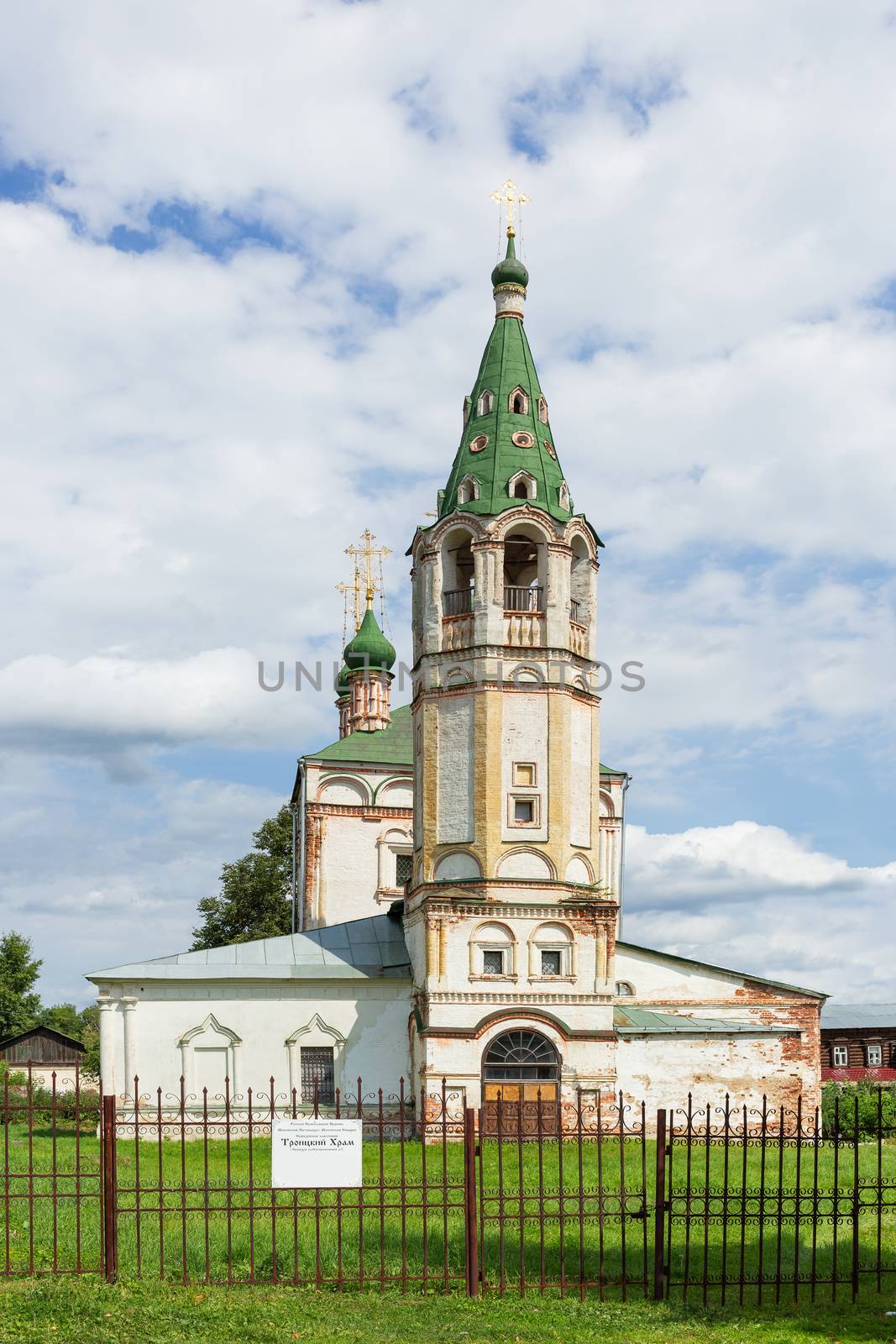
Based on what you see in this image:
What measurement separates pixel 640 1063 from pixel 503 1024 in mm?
2955

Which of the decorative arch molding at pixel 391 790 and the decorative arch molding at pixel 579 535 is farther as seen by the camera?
the decorative arch molding at pixel 391 790

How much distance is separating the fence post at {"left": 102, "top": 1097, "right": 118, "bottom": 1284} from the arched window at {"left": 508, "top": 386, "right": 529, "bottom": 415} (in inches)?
846

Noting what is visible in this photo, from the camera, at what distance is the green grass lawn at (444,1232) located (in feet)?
37.9

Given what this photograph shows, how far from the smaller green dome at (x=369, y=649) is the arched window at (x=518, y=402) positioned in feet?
58.3

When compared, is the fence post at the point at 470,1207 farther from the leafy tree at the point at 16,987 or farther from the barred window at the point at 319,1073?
the leafy tree at the point at 16,987

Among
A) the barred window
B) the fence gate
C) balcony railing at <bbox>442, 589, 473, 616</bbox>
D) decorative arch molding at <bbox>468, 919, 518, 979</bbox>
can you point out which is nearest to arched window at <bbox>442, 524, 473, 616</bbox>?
balcony railing at <bbox>442, 589, 473, 616</bbox>

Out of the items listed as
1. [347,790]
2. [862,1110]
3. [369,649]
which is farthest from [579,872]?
[369,649]

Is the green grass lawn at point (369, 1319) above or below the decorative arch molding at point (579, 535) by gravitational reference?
below

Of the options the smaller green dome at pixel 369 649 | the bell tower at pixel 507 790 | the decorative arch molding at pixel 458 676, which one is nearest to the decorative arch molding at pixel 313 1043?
the bell tower at pixel 507 790

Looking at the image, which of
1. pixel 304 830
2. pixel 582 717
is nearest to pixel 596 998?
pixel 582 717

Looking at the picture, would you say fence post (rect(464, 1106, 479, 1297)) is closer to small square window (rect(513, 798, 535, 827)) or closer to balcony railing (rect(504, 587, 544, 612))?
small square window (rect(513, 798, 535, 827))

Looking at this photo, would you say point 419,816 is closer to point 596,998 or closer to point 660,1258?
point 596,998

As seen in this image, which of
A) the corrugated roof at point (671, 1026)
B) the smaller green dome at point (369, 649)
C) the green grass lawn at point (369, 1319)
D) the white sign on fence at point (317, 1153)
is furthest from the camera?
the smaller green dome at point (369, 649)

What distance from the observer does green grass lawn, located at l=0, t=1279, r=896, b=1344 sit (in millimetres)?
10188
